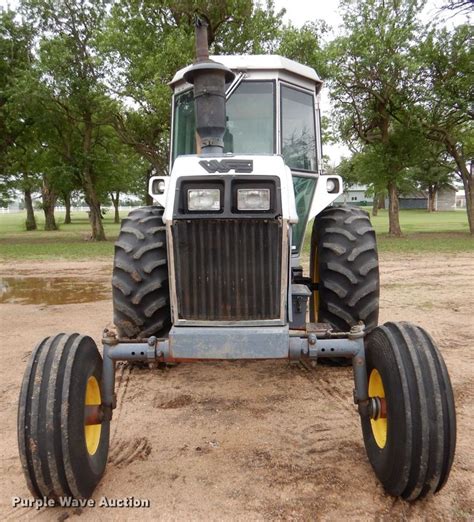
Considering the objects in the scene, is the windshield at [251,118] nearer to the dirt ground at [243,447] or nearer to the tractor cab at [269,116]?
the tractor cab at [269,116]

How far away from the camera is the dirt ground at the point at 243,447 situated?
2502 mm

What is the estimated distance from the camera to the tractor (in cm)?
236

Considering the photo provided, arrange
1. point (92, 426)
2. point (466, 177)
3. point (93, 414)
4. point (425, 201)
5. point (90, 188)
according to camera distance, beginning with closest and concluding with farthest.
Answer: point (93, 414), point (92, 426), point (466, 177), point (90, 188), point (425, 201)

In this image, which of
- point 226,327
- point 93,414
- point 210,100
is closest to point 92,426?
point 93,414

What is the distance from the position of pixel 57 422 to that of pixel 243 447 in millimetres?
1266

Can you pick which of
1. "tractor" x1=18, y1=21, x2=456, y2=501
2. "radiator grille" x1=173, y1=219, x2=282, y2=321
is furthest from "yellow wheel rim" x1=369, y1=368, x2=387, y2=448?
"radiator grille" x1=173, y1=219, x2=282, y2=321

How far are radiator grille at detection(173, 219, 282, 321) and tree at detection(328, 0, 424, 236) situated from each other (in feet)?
54.6

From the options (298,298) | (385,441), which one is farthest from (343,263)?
(385,441)

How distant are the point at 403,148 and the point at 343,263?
62.3 ft

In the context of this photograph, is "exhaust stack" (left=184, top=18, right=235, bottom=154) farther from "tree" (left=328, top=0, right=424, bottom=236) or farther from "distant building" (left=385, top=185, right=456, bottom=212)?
"distant building" (left=385, top=185, right=456, bottom=212)

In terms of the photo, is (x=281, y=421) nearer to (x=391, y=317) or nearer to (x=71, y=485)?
(x=71, y=485)

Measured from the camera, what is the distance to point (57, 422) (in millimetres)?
2348

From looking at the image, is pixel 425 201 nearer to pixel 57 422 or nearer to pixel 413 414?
pixel 413 414

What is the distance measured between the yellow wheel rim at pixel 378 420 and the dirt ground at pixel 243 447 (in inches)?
9.1
